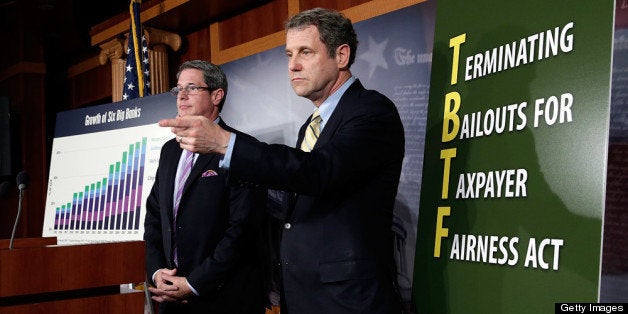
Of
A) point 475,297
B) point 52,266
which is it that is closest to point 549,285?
point 475,297

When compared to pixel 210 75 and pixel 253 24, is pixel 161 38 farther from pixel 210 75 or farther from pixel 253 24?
pixel 210 75

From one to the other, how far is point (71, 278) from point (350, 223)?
83 centimetres

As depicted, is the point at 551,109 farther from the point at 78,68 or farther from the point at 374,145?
the point at 78,68

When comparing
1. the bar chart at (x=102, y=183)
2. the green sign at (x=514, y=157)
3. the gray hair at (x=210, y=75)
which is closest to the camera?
the green sign at (x=514, y=157)

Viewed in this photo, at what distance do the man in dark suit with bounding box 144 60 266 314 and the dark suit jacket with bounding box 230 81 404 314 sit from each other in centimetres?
68

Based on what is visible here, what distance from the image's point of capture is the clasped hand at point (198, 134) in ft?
4.48

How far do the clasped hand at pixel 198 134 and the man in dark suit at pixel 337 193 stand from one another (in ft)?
0.11

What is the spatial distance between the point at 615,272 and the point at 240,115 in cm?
260

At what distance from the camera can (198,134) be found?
1.37 meters

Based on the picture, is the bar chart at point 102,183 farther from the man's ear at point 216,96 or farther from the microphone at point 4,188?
the microphone at point 4,188

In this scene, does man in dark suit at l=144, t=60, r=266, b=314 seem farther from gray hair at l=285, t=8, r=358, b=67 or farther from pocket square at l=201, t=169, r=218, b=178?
gray hair at l=285, t=8, r=358, b=67

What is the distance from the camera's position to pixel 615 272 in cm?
192

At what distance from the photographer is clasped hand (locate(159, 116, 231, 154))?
1.37 metres

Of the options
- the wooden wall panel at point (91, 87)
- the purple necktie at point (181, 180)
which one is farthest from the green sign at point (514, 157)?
the wooden wall panel at point (91, 87)
